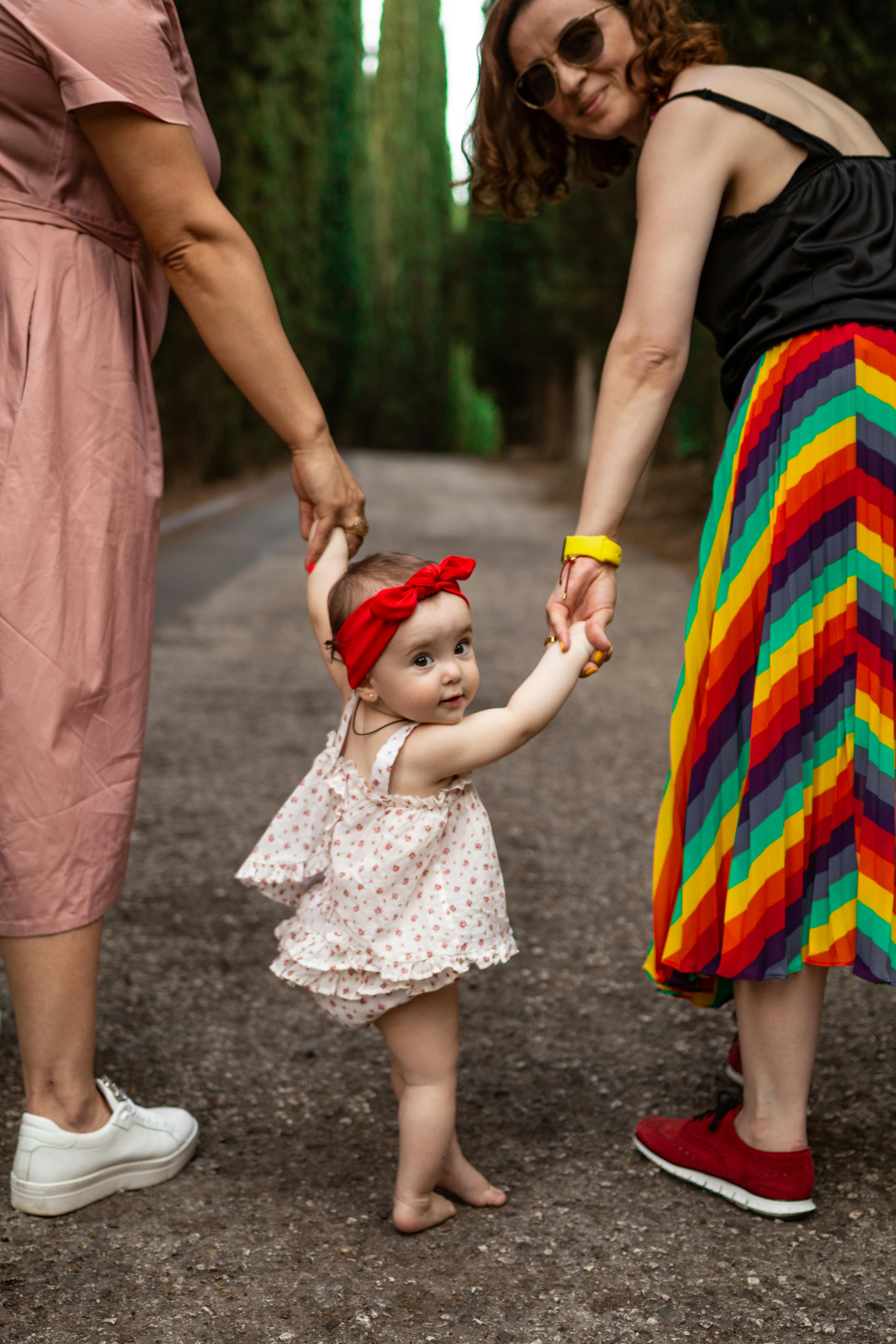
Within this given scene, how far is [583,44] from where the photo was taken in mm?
2074

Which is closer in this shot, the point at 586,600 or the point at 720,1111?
the point at 586,600

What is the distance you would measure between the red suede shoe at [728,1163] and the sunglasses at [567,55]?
5.63ft

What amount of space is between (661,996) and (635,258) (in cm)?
163

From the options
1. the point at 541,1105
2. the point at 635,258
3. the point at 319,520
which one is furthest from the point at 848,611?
the point at 541,1105

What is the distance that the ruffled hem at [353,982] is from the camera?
1.91 meters

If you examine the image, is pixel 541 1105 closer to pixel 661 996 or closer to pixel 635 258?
pixel 661 996

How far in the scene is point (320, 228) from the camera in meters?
26.2

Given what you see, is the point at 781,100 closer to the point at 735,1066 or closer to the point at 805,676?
the point at 805,676

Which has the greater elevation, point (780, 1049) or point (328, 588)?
point (328, 588)

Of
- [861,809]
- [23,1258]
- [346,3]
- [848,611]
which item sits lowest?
[23,1258]

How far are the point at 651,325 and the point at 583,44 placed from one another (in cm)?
48

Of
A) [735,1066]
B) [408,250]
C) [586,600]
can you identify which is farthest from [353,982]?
[408,250]

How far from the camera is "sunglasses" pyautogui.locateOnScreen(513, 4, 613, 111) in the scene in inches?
81.0

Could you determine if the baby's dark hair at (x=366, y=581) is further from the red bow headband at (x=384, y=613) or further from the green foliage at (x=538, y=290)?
the green foliage at (x=538, y=290)
